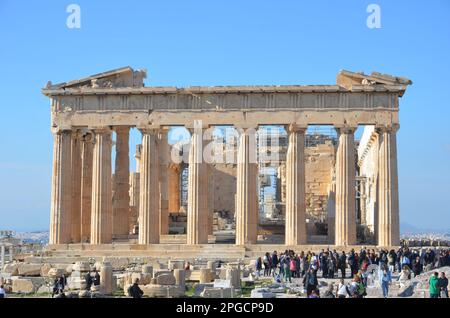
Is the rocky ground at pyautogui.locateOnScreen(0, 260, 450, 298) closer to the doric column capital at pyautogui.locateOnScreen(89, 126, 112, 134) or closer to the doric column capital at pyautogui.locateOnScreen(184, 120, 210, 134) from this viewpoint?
the doric column capital at pyautogui.locateOnScreen(184, 120, 210, 134)

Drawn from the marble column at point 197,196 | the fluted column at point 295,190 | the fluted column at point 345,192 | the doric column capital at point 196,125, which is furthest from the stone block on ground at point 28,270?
the fluted column at point 345,192

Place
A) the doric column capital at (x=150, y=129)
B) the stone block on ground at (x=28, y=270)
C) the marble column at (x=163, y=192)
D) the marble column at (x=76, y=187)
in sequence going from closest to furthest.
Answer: the stone block on ground at (x=28, y=270) < the doric column capital at (x=150, y=129) < the marble column at (x=76, y=187) < the marble column at (x=163, y=192)

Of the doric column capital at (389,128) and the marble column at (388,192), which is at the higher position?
the doric column capital at (389,128)

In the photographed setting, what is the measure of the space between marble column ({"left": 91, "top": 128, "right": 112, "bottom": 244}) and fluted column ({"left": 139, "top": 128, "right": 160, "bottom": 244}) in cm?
201

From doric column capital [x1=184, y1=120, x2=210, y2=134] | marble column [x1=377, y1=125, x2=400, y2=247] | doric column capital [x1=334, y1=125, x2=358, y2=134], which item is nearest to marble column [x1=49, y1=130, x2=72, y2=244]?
doric column capital [x1=184, y1=120, x2=210, y2=134]

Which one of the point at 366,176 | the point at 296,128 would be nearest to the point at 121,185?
the point at 296,128

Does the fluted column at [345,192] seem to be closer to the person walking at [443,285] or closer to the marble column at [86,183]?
the marble column at [86,183]

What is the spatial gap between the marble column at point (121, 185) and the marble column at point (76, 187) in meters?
2.94

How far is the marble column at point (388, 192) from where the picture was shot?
4822 cm

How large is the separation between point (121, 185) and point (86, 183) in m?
2.23

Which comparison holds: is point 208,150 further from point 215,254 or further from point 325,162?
point 325,162

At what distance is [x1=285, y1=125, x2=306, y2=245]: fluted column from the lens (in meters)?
48.9

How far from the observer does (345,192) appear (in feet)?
160
